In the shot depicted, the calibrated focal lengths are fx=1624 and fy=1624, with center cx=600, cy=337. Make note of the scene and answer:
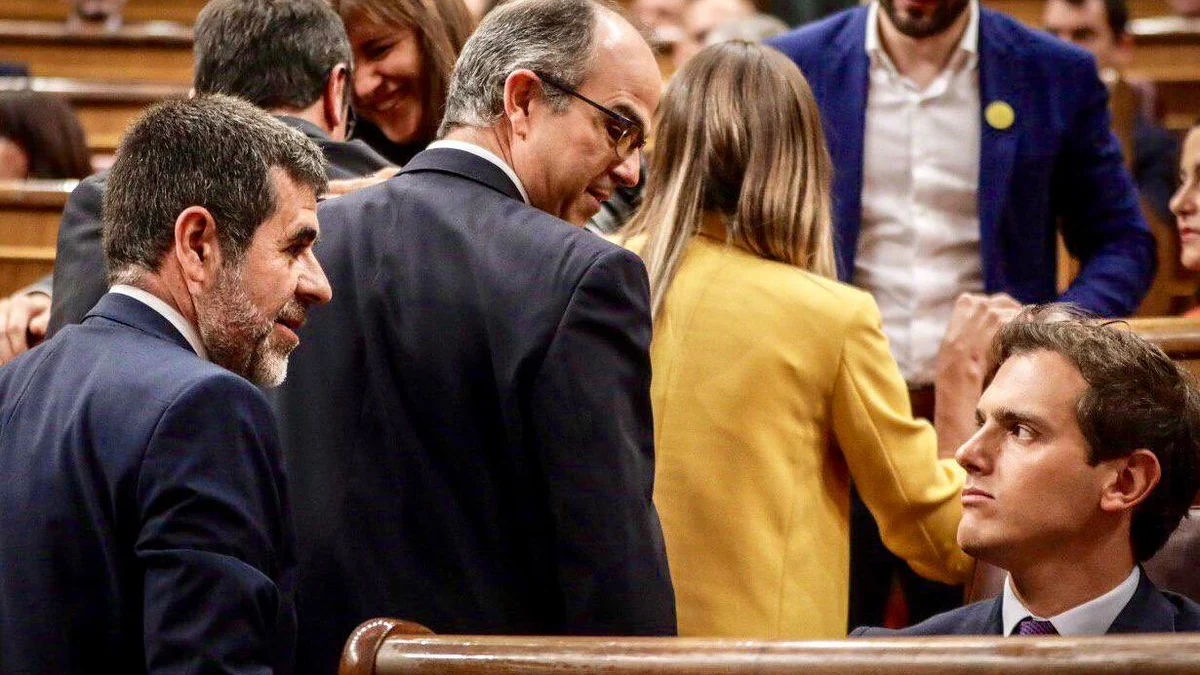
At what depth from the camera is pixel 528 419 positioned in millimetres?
1745

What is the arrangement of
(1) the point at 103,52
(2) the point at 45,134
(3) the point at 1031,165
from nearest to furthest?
(3) the point at 1031,165 < (2) the point at 45,134 < (1) the point at 103,52

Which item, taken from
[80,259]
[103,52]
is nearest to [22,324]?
[80,259]

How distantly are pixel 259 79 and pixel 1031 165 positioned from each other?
1446 mm

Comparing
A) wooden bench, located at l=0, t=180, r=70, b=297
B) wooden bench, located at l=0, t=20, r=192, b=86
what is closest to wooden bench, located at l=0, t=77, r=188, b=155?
wooden bench, located at l=0, t=20, r=192, b=86

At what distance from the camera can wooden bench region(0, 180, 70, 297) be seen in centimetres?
391

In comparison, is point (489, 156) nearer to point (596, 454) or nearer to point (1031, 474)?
point (596, 454)

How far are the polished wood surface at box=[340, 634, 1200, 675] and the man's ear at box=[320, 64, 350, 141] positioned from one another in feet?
3.78

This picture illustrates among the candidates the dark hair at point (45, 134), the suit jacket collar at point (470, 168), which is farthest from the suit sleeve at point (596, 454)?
the dark hair at point (45, 134)

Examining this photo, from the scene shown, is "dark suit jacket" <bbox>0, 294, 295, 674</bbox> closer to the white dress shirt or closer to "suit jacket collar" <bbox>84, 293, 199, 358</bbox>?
"suit jacket collar" <bbox>84, 293, 199, 358</bbox>

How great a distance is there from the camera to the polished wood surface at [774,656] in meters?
1.26

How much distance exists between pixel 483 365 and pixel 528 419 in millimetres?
81

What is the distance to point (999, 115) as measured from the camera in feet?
9.91

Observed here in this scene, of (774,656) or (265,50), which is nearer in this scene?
(774,656)

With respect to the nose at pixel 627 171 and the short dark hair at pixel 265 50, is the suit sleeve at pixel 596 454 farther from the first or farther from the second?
the short dark hair at pixel 265 50
